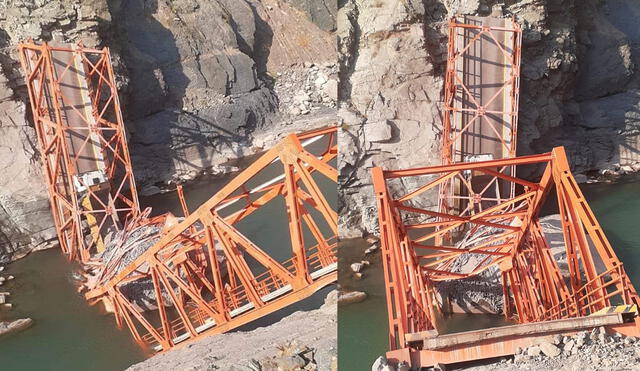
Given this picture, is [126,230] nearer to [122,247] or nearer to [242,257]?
[122,247]

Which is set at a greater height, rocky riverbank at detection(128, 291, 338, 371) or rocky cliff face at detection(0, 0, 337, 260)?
rocky cliff face at detection(0, 0, 337, 260)

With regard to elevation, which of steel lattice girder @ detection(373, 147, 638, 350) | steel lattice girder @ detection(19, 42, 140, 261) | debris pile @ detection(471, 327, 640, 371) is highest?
steel lattice girder @ detection(19, 42, 140, 261)

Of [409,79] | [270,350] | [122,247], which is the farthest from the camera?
[409,79]

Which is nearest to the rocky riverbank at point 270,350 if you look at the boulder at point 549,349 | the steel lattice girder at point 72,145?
the boulder at point 549,349

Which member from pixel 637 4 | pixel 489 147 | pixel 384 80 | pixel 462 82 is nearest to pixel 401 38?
pixel 384 80

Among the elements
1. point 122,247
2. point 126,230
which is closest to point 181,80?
point 126,230

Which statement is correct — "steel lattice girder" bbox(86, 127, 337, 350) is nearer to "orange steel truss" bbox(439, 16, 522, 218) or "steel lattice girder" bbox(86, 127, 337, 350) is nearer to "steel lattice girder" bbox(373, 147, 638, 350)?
"steel lattice girder" bbox(373, 147, 638, 350)

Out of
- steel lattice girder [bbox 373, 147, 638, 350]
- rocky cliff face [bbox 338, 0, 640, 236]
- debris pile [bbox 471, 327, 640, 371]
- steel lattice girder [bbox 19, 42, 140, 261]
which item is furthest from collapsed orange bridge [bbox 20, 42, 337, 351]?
debris pile [bbox 471, 327, 640, 371]
